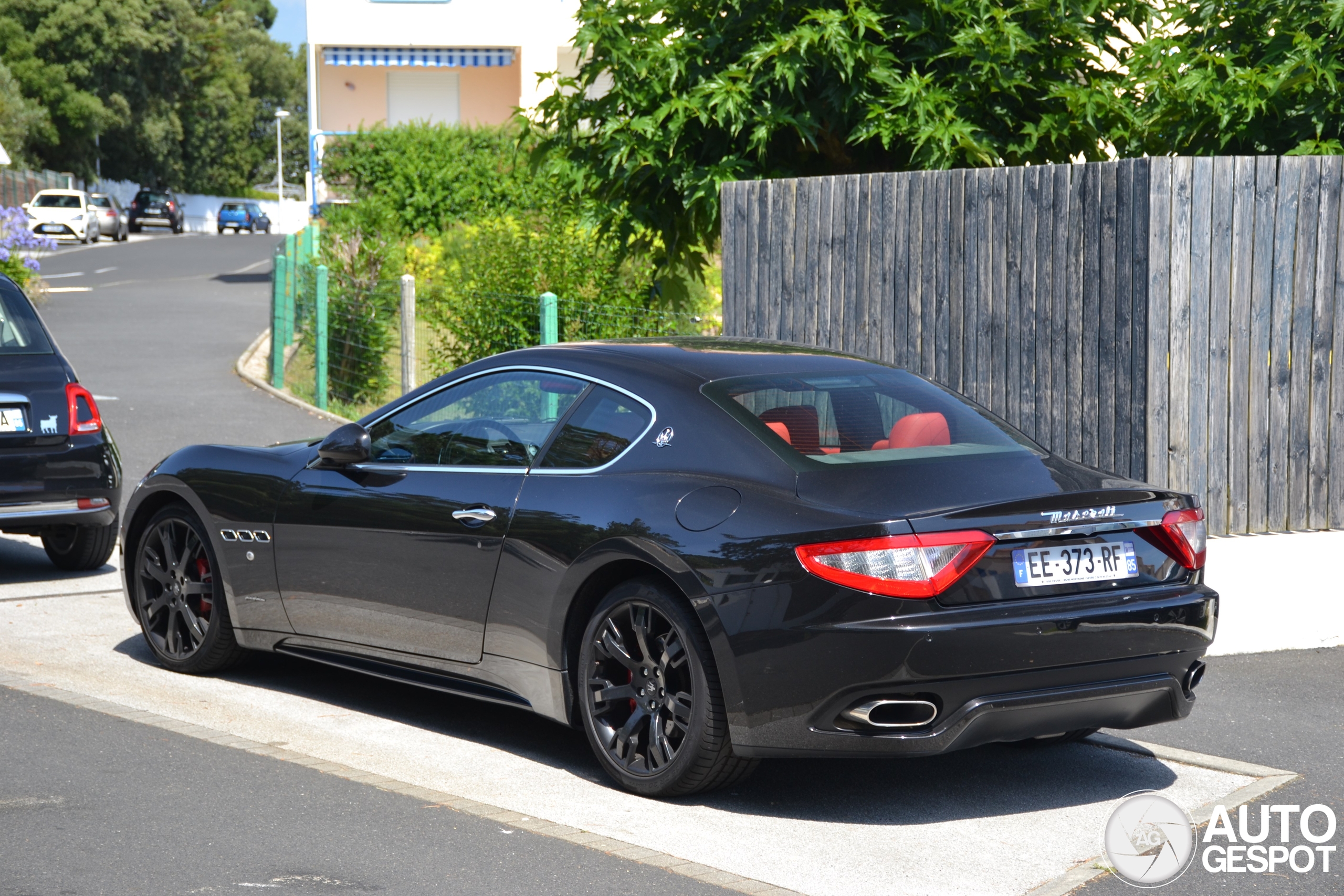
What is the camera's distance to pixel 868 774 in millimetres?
5523

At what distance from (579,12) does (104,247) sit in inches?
1800

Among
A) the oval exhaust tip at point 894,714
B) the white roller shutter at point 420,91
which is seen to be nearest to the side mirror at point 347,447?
the oval exhaust tip at point 894,714

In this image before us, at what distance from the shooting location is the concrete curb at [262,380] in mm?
15648

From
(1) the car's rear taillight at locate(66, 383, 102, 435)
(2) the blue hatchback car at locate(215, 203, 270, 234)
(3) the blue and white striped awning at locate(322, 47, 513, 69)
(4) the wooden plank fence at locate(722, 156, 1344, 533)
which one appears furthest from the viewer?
(2) the blue hatchback car at locate(215, 203, 270, 234)

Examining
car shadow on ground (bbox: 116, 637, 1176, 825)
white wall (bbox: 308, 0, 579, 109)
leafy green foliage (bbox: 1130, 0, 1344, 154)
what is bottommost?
car shadow on ground (bbox: 116, 637, 1176, 825)

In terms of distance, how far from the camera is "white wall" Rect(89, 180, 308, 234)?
8250 centimetres

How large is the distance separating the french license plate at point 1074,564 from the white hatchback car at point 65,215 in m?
55.2

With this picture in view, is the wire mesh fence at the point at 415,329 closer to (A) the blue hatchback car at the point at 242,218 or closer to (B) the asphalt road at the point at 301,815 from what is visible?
(B) the asphalt road at the point at 301,815

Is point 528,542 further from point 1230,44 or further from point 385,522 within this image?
point 1230,44

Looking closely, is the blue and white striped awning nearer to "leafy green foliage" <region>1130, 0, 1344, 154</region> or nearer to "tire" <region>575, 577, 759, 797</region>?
"leafy green foliage" <region>1130, 0, 1344, 154</region>

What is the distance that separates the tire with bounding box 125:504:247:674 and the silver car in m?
55.0

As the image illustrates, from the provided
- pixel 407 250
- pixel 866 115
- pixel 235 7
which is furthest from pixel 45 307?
pixel 235 7

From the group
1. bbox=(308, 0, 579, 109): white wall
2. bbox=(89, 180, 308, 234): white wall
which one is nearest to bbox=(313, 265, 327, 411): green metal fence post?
bbox=(308, 0, 579, 109): white wall

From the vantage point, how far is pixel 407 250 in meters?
23.1
